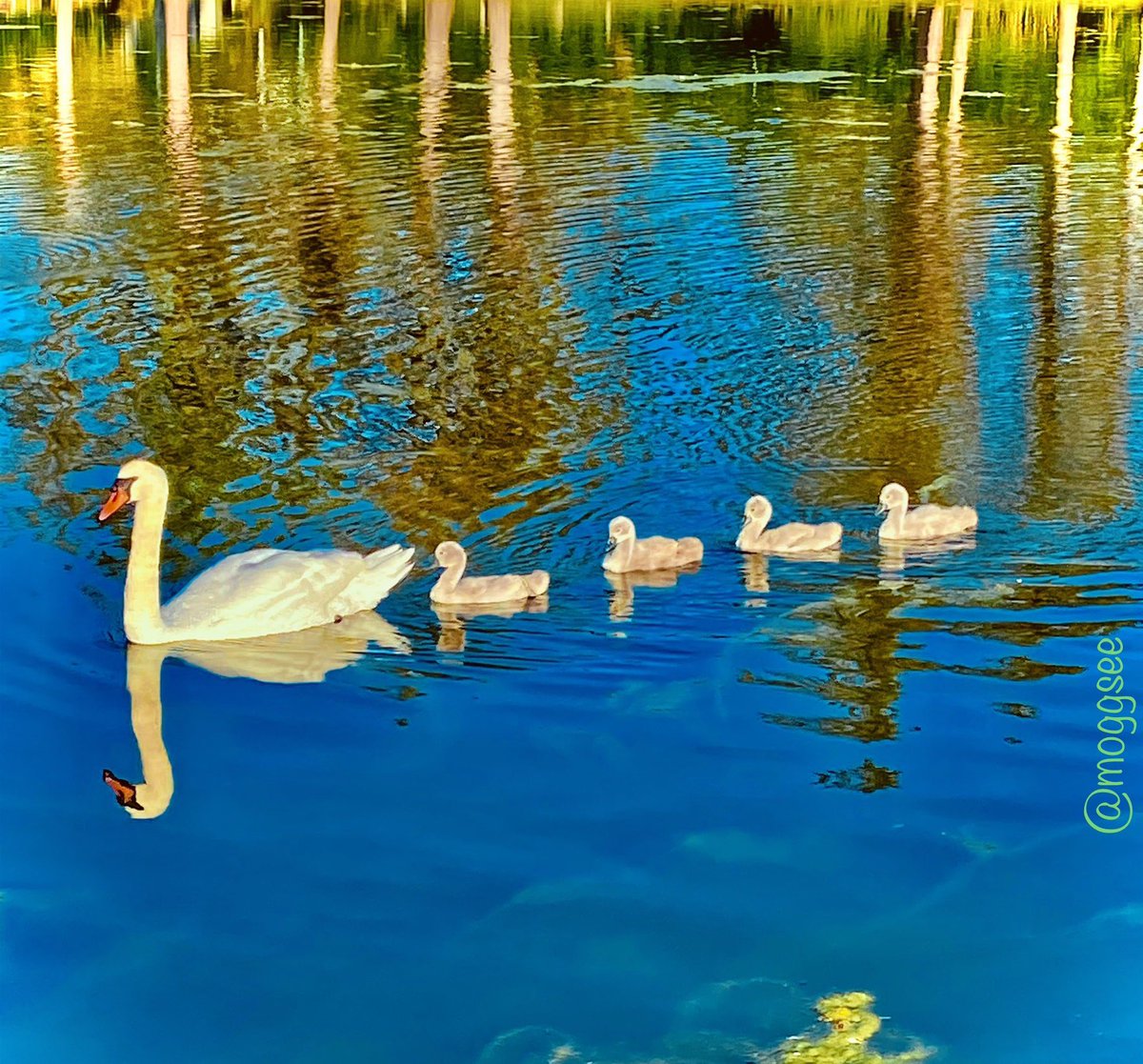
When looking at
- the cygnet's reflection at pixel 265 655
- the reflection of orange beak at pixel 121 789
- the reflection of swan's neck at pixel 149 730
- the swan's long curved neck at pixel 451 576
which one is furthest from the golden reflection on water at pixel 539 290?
the reflection of orange beak at pixel 121 789

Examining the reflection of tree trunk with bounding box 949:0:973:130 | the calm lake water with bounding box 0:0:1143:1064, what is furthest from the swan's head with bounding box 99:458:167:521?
the reflection of tree trunk with bounding box 949:0:973:130

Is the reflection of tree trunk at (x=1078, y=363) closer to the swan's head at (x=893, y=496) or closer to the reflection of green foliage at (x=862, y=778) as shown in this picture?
the swan's head at (x=893, y=496)

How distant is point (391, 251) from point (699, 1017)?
12.6m

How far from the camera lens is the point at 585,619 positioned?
9242 millimetres

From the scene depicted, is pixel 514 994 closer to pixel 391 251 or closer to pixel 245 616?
pixel 245 616

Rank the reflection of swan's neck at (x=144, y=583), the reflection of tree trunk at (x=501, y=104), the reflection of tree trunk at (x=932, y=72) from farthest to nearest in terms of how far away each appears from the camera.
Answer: the reflection of tree trunk at (x=932, y=72), the reflection of tree trunk at (x=501, y=104), the reflection of swan's neck at (x=144, y=583)

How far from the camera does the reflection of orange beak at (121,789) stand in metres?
Answer: 7.52

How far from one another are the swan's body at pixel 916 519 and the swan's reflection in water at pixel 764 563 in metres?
0.31

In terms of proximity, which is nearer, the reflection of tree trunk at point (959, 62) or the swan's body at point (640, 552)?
the swan's body at point (640, 552)

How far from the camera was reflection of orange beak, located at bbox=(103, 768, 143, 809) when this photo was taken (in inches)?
296

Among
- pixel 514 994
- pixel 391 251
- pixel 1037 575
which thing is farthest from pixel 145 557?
pixel 391 251

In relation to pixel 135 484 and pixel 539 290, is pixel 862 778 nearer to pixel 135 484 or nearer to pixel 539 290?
pixel 135 484

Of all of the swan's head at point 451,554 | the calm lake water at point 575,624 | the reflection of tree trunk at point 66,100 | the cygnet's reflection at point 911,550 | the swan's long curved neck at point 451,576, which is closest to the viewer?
the calm lake water at point 575,624

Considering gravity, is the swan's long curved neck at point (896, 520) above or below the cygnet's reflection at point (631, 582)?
above
